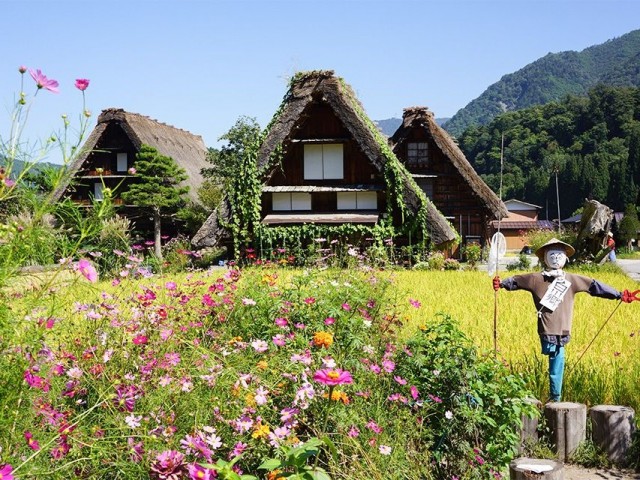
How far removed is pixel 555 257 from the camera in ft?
16.4

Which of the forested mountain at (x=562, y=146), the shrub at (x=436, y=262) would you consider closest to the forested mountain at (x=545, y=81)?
the forested mountain at (x=562, y=146)

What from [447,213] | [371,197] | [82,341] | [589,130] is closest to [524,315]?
[82,341]

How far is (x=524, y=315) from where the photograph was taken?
8.27 metres

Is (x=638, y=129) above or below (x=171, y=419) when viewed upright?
above

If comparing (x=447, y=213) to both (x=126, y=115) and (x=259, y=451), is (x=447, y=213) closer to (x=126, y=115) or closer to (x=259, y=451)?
(x=126, y=115)

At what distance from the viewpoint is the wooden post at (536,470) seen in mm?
3121

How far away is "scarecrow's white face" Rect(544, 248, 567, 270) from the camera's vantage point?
4984 mm

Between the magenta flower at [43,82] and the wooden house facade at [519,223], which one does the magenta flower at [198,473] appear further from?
the wooden house facade at [519,223]

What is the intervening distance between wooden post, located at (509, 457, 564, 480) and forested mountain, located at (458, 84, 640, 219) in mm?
57960

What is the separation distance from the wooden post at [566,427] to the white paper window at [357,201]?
14535 millimetres

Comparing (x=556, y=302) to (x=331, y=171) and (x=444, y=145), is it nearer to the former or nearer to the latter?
(x=331, y=171)

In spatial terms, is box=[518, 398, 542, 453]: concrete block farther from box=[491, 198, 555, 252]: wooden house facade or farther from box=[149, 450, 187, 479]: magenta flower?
box=[491, 198, 555, 252]: wooden house facade

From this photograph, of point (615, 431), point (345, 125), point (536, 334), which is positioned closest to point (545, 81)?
point (345, 125)

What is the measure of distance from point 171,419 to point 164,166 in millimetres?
21136
